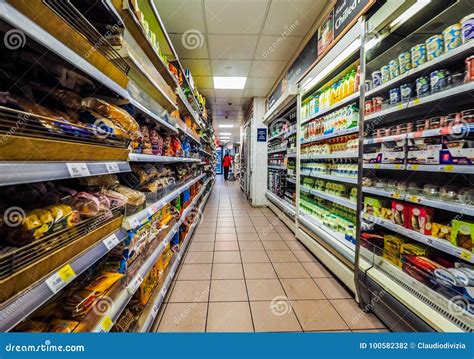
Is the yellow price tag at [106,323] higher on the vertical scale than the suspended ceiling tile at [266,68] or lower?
lower

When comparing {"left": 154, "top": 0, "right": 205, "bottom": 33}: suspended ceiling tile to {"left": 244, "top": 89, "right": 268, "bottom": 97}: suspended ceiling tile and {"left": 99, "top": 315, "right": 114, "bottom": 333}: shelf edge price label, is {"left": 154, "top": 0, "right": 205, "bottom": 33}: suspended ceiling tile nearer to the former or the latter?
{"left": 244, "top": 89, "right": 268, "bottom": 97}: suspended ceiling tile

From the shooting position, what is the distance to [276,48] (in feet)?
12.0

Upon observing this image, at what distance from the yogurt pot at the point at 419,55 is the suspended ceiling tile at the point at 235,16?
188 cm

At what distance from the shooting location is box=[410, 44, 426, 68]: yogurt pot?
1.50m

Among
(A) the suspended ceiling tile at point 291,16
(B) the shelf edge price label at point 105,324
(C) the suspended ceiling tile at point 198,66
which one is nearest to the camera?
(B) the shelf edge price label at point 105,324

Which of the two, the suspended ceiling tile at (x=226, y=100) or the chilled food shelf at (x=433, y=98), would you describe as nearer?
the chilled food shelf at (x=433, y=98)

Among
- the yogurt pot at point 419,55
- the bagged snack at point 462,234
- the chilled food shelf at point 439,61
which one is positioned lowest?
the bagged snack at point 462,234

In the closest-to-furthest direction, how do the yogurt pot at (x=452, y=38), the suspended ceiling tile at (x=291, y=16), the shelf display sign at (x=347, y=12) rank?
the yogurt pot at (x=452, y=38)
the shelf display sign at (x=347, y=12)
the suspended ceiling tile at (x=291, y=16)

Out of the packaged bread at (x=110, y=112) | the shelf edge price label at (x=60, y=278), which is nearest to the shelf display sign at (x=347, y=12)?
the packaged bread at (x=110, y=112)

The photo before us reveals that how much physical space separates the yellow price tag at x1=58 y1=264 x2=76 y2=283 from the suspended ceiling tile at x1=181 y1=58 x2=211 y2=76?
168 inches

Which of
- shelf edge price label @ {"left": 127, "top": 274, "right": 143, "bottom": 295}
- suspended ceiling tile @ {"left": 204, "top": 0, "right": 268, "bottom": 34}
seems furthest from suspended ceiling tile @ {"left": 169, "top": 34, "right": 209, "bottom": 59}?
shelf edge price label @ {"left": 127, "top": 274, "right": 143, "bottom": 295}

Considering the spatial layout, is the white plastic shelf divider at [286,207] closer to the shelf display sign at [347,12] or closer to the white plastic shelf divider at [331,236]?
the white plastic shelf divider at [331,236]

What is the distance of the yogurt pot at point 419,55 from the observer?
1498mm

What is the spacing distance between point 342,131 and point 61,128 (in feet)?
7.91
